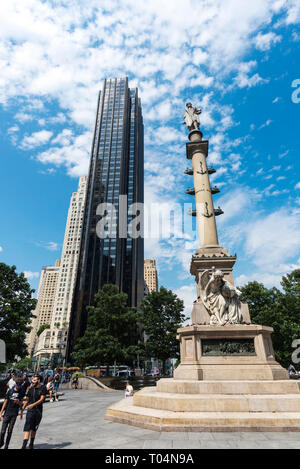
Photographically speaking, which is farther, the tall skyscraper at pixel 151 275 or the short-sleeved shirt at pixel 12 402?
the tall skyscraper at pixel 151 275

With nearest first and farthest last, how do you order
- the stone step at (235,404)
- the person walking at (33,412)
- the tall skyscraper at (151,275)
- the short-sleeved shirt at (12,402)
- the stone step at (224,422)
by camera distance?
the person walking at (33,412) → the short-sleeved shirt at (12,402) → the stone step at (224,422) → the stone step at (235,404) → the tall skyscraper at (151,275)

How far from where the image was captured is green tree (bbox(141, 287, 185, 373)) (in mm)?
29750

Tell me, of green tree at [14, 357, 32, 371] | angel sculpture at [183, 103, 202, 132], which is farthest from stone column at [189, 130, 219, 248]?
green tree at [14, 357, 32, 371]

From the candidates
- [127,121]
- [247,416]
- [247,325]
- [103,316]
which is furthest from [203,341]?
[127,121]

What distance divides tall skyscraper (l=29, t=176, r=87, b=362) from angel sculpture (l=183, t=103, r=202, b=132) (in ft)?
323

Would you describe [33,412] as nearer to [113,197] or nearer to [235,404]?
[235,404]

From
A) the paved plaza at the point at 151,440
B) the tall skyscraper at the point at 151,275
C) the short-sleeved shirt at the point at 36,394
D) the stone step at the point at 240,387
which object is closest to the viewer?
the paved plaza at the point at 151,440

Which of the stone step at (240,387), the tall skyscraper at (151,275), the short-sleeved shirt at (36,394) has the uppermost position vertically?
the tall skyscraper at (151,275)

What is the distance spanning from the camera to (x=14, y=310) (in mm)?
23078

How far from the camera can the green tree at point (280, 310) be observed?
24.0 metres

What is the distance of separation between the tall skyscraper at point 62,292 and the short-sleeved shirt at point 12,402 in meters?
101

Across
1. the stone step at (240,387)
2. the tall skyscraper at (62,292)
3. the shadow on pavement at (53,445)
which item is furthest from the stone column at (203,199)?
the tall skyscraper at (62,292)

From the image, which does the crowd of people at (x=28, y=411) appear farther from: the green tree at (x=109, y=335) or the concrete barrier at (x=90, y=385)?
the green tree at (x=109, y=335)


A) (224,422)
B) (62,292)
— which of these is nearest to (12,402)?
(224,422)
